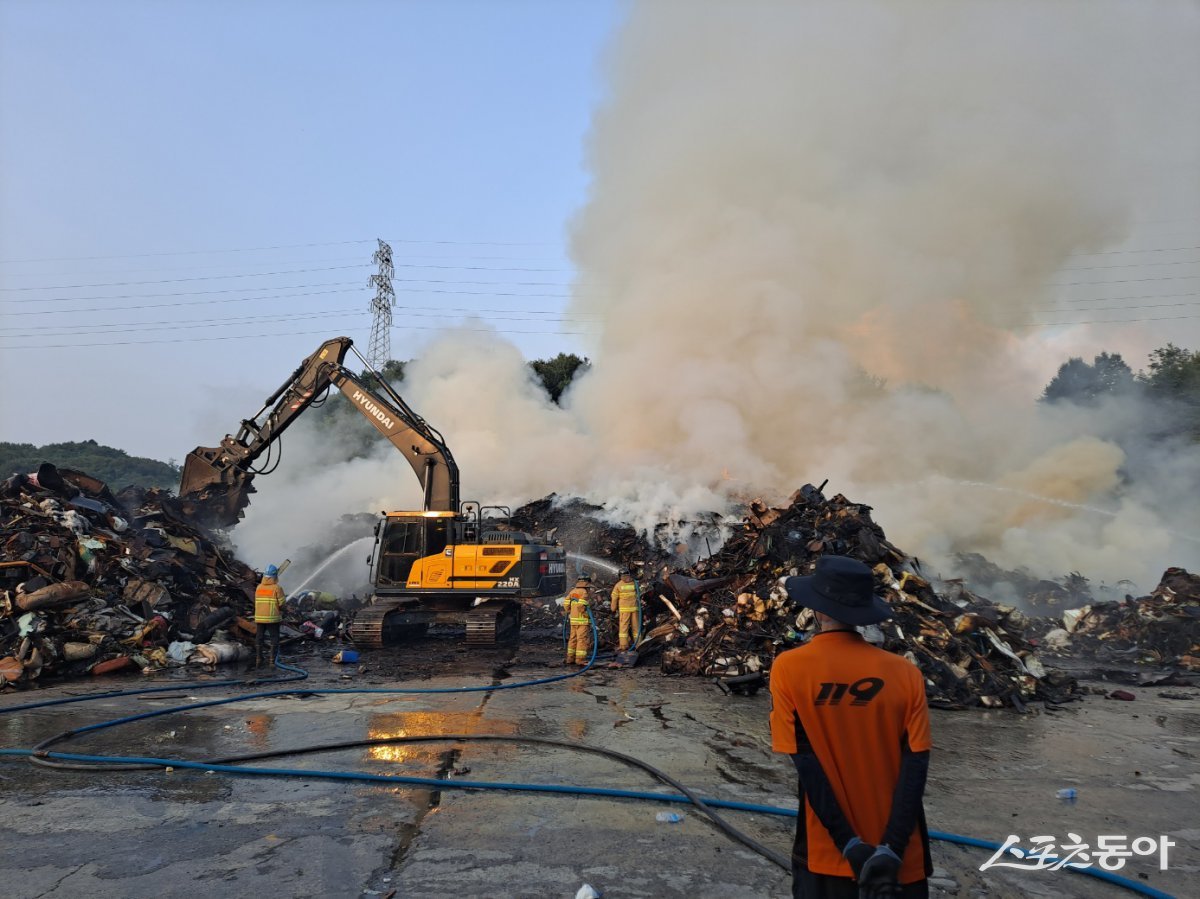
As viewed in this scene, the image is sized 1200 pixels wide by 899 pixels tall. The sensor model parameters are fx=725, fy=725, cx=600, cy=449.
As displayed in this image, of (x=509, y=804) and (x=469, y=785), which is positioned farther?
(x=469, y=785)

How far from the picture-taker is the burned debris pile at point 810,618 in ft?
29.5

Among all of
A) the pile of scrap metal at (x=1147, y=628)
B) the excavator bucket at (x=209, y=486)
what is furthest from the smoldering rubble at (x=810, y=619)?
the excavator bucket at (x=209, y=486)

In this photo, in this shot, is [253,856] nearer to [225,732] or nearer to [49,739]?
[225,732]

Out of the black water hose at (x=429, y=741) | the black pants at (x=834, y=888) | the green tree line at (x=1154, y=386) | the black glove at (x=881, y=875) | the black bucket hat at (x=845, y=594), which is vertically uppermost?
the green tree line at (x=1154, y=386)

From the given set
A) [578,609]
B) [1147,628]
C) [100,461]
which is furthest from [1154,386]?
[100,461]

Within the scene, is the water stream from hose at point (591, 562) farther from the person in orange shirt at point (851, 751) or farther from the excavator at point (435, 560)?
the person in orange shirt at point (851, 751)

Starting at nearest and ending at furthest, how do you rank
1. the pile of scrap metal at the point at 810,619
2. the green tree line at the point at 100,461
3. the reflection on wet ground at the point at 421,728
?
the reflection on wet ground at the point at 421,728
the pile of scrap metal at the point at 810,619
the green tree line at the point at 100,461

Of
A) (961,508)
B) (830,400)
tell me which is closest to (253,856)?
(961,508)

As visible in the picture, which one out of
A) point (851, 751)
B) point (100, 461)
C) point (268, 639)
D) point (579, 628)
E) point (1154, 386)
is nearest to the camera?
point (851, 751)

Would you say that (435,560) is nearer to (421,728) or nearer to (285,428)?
(285,428)

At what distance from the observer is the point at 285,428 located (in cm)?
1524

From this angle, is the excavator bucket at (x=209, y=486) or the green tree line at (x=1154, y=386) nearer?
the excavator bucket at (x=209, y=486)

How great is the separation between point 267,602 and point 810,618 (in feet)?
26.8

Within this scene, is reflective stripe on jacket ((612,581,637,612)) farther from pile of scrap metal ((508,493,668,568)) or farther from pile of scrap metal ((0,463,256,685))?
pile of scrap metal ((0,463,256,685))
